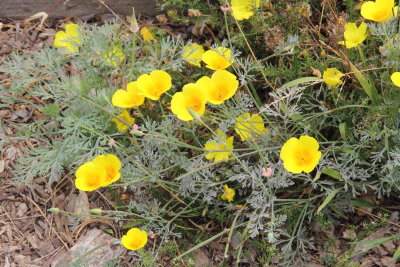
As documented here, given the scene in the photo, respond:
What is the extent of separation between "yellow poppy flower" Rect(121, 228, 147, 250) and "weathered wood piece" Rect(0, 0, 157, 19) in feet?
5.26

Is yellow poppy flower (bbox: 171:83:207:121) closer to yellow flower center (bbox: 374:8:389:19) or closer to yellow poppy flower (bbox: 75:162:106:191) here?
yellow poppy flower (bbox: 75:162:106:191)

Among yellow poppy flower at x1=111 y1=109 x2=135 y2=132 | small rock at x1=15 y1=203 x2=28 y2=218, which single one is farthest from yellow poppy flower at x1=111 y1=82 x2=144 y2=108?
small rock at x1=15 y1=203 x2=28 y2=218

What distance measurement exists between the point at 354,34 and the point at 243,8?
590 millimetres

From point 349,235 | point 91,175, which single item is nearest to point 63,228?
point 91,175

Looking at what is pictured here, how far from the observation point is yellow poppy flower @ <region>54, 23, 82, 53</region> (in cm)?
260

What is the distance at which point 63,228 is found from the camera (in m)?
2.53

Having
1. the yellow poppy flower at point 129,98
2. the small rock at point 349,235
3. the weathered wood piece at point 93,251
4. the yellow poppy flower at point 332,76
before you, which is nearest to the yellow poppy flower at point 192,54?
the yellow poppy flower at point 129,98

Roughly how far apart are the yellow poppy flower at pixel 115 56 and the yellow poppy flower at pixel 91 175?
2.07 feet

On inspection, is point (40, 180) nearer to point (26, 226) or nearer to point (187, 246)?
point (26, 226)

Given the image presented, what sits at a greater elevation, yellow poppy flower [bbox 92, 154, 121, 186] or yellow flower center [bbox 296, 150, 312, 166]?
yellow flower center [bbox 296, 150, 312, 166]

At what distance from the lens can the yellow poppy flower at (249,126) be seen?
86.8 inches

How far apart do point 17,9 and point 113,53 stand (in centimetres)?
110

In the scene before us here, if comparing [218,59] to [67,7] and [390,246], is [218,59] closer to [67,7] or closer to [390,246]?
[390,246]

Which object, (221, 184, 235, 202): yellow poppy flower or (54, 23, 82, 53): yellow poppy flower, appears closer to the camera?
(221, 184, 235, 202): yellow poppy flower
